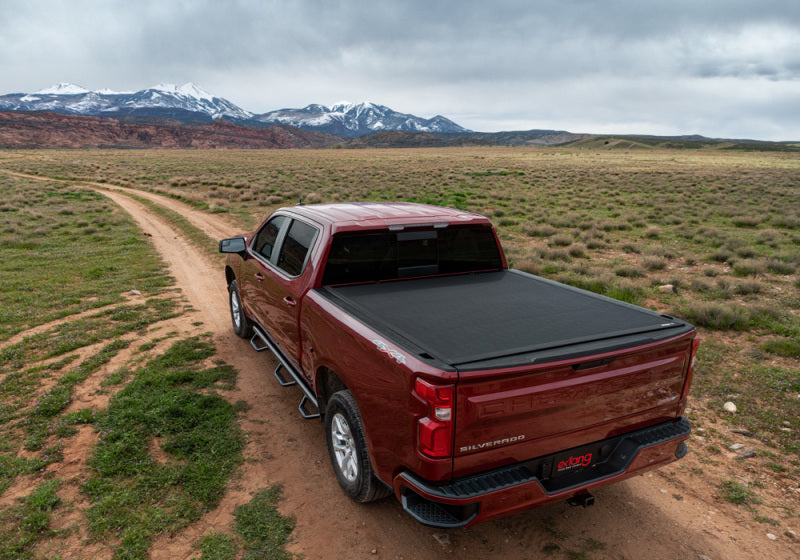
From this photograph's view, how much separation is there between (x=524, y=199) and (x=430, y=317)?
22.3 meters

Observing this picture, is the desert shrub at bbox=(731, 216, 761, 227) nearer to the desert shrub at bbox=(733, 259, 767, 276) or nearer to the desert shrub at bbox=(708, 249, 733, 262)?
the desert shrub at bbox=(708, 249, 733, 262)

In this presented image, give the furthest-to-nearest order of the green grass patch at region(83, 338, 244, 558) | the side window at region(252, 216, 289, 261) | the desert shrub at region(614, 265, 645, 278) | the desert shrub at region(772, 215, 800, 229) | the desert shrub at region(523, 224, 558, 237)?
the desert shrub at region(772, 215, 800, 229), the desert shrub at region(523, 224, 558, 237), the desert shrub at region(614, 265, 645, 278), the side window at region(252, 216, 289, 261), the green grass patch at region(83, 338, 244, 558)

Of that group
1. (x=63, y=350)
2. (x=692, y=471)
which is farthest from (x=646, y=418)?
(x=63, y=350)

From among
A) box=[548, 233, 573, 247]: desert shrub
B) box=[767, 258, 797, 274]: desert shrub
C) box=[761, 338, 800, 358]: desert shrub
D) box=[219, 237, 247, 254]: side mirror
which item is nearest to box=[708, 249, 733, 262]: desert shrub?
box=[767, 258, 797, 274]: desert shrub

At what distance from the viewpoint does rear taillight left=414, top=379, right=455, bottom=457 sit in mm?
2494

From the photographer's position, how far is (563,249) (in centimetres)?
1260

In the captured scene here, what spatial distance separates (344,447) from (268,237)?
2716 mm

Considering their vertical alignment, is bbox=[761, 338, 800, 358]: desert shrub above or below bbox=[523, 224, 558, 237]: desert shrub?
above

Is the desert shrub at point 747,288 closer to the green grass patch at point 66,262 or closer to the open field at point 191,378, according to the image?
the open field at point 191,378

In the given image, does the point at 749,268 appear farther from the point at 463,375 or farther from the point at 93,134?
the point at 93,134

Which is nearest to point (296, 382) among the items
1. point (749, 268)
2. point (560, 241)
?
point (749, 268)

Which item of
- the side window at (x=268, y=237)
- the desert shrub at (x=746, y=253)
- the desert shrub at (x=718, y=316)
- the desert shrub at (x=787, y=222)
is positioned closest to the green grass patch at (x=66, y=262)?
the side window at (x=268, y=237)

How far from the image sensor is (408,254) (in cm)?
441

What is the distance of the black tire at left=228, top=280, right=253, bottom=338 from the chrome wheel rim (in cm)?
307
